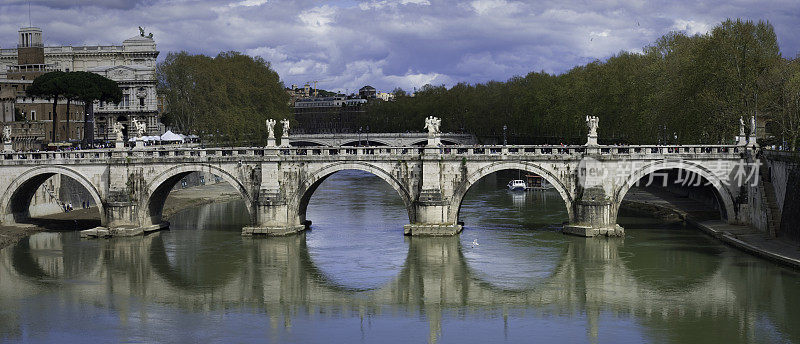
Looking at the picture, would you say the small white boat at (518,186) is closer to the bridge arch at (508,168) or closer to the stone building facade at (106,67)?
the bridge arch at (508,168)

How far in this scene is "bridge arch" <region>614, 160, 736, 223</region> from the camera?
53.2 m

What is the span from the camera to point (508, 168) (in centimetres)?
→ 5378

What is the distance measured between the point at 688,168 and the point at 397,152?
17.1 m

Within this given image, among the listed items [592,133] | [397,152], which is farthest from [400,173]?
[592,133]

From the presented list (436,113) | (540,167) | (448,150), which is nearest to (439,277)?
(540,167)

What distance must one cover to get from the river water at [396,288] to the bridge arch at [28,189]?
3.35 metres

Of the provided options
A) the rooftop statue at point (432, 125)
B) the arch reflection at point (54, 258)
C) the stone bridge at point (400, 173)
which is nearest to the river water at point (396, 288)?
the arch reflection at point (54, 258)

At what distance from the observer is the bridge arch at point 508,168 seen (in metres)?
53.5

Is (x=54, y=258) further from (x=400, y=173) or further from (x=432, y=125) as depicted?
(x=432, y=125)

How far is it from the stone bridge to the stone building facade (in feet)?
144

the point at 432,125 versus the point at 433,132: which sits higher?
the point at 432,125

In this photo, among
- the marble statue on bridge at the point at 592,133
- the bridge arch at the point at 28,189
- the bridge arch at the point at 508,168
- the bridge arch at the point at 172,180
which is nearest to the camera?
the marble statue on bridge at the point at 592,133

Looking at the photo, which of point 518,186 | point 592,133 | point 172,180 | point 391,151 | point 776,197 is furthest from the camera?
point 518,186

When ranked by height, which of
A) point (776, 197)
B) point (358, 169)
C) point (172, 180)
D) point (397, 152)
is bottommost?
point (776, 197)
